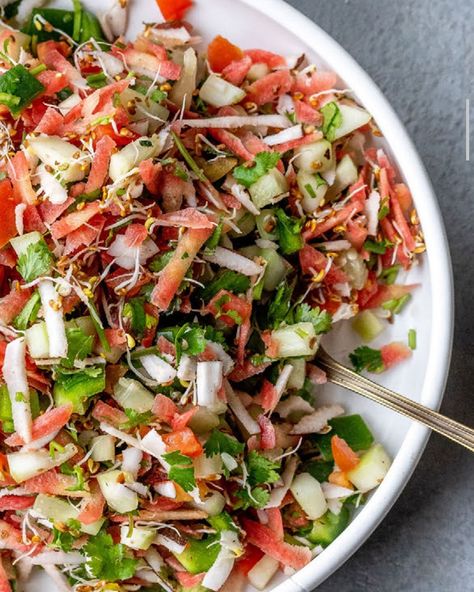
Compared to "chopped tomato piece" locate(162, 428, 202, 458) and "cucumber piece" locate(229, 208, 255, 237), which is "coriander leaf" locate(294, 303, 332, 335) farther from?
"chopped tomato piece" locate(162, 428, 202, 458)

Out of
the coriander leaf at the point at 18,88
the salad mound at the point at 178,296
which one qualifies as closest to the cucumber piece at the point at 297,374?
the salad mound at the point at 178,296

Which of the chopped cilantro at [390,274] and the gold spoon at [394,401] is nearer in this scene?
the gold spoon at [394,401]

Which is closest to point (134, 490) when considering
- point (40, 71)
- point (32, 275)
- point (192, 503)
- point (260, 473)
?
point (192, 503)

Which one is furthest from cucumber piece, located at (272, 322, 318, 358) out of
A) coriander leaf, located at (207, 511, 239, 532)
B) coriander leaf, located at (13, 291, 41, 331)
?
coriander leaf, located at (13, 291, 41, 331)

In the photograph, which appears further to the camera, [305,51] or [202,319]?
[305,51]

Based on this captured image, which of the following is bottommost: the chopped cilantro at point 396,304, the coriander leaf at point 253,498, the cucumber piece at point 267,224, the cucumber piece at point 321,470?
the coriander leaf at point 253,498

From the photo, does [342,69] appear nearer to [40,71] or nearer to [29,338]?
[40,71]

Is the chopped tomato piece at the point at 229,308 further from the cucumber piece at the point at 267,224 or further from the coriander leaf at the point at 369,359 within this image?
the coriander leaf at the point at 369,359
